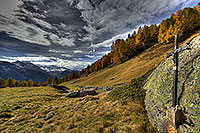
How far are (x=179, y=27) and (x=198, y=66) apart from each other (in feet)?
169

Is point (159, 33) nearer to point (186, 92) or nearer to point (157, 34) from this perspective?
point (157, 34)

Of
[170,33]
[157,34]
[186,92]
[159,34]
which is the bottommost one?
[186,92]

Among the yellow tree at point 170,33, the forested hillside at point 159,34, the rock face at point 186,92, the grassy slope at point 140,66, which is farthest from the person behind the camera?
the yellow tree at point 170,33

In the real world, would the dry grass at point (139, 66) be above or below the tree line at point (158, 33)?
Result: below

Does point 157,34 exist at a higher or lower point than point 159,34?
higher

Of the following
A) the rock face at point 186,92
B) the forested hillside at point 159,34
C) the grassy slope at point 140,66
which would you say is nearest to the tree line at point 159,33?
the forested hillside at point 159,34

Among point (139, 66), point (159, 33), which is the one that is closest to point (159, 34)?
point (159, 33)

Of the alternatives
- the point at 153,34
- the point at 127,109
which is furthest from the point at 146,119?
the point at 153,34

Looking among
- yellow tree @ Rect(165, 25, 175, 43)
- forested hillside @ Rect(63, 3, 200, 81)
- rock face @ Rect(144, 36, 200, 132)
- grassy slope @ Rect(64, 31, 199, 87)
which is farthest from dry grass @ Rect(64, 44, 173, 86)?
rock face @ Rect(144, 36, 200, 132)

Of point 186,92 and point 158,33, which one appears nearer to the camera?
point 186,92

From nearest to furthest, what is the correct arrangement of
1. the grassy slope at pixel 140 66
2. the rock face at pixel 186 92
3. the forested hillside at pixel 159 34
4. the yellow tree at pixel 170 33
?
1. the rock face at pixel 186 92
2. the grassy slope at pixel 140 66
3. the forested hillside at pixel 159 34
4. the yellow tree at pixel 170 33

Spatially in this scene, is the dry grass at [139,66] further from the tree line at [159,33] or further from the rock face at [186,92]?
the rock face at [186,92]

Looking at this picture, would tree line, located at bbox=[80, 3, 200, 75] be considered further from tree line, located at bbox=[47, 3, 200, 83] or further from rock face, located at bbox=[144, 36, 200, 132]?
rock face, located at bbox=[144, 36, 200, 132]

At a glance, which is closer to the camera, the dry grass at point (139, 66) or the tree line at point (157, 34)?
the dry grass at point (139, 66)
